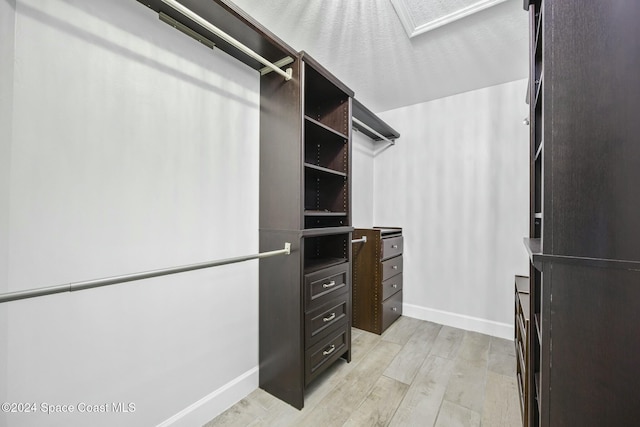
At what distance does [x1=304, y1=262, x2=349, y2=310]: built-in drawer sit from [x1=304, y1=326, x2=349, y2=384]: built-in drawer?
290mm

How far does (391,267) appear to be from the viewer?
2.78m

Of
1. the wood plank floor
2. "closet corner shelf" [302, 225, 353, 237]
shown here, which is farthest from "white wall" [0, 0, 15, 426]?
"closet corner shelf" [302, 225, 353, 237]

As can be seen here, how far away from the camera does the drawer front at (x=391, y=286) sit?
8.66 feet

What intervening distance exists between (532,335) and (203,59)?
2070mm

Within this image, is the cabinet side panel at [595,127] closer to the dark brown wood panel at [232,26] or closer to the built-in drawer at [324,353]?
the dark brown wood panel at [232,26]

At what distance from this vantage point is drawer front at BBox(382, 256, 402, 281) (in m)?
2.64

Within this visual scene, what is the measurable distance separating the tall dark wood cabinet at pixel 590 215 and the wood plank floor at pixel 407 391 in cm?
101

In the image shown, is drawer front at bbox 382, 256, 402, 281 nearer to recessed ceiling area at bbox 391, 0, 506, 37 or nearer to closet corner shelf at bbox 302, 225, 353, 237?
closet corner shelf at bbox 302, 225, 353, 237

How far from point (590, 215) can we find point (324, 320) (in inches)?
59.3

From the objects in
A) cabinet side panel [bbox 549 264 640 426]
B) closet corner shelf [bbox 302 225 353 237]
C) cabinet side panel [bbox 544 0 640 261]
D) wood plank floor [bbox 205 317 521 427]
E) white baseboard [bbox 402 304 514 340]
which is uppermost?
cabinet side panel [bbox 544 0 640 261]

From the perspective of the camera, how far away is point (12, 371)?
0.92 m

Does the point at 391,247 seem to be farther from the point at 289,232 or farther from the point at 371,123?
the point at 289,232

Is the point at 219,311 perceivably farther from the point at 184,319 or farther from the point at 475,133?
the point at 475,133

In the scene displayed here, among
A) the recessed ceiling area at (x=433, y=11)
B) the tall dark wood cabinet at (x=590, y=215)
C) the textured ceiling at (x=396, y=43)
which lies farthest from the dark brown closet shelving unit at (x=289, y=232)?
the tall dark wood cabinet at (x=590, y=215)
